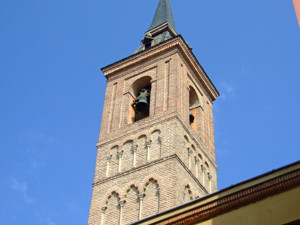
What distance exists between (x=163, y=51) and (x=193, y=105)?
258 centimetres

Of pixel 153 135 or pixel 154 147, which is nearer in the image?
pixel 154 147

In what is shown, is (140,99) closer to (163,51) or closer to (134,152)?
(163,51)

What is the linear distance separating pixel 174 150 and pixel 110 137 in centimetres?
333

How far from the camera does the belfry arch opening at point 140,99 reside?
2214cm

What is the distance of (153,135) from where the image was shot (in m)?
20.1

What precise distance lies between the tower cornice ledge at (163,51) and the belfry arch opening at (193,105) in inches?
35.6

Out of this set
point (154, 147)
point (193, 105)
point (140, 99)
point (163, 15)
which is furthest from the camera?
point (163, 15)

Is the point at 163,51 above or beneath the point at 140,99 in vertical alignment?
above

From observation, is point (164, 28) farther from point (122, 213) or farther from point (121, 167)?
point (122, 213)

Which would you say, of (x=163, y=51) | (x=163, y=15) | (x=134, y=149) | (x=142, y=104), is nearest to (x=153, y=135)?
(x=134, y=149)

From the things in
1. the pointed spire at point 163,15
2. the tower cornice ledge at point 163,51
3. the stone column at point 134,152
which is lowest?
the stone column at point 134,152

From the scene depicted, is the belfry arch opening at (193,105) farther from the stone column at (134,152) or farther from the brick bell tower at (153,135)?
the stone column at (134,152)

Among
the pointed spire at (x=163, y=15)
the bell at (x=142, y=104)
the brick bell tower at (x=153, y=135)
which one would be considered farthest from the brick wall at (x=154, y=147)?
the pointed spire at (x=163, y=15)

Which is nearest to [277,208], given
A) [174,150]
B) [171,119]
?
[174,150]
